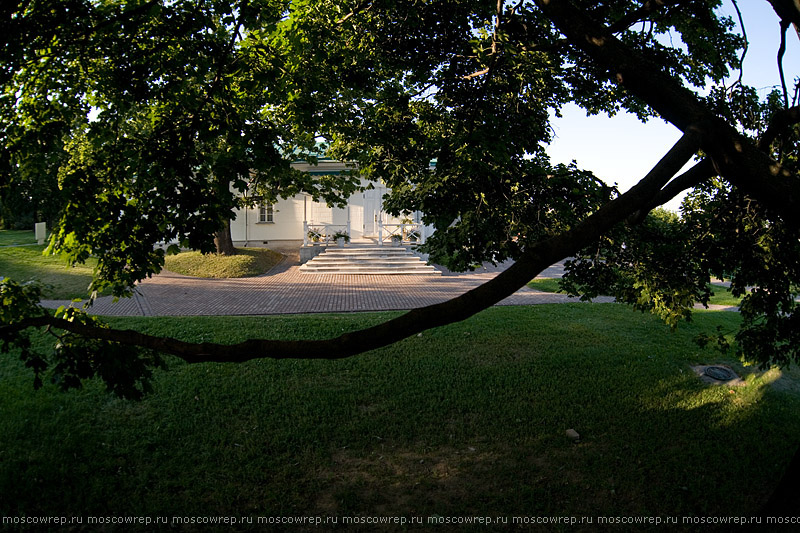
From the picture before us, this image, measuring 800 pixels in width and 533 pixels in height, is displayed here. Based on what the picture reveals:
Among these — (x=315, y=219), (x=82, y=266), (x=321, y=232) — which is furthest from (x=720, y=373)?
(x=82, y=266)

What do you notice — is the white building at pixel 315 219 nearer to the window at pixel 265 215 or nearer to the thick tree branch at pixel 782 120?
the window at pixel 265 215

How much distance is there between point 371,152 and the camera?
6.91 m

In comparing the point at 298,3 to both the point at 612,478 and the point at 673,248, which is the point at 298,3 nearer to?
the point at 673,248

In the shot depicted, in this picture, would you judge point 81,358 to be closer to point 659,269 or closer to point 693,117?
point 693,117

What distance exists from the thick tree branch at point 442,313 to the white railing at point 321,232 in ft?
62.1

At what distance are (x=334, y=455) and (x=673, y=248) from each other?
169 inches

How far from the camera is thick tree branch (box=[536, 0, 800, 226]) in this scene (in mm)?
3545

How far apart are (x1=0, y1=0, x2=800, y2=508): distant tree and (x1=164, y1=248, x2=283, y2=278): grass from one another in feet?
41.3

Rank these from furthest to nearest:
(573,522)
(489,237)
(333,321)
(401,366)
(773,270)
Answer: (333,321) → (401,366) → (489,237) → (773,270) → (573,522)

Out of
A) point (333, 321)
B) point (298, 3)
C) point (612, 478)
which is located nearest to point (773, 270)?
point (612, 478)

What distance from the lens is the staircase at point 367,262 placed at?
19953 millimetres

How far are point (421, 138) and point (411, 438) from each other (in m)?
3.66

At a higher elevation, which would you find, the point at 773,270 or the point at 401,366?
the point at 773,270

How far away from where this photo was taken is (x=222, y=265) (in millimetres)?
19625
